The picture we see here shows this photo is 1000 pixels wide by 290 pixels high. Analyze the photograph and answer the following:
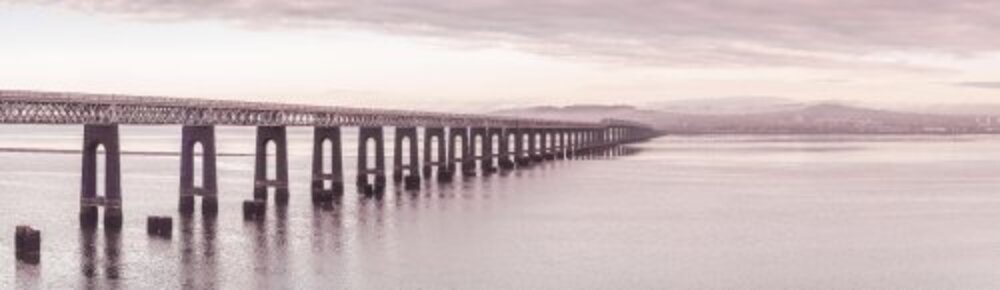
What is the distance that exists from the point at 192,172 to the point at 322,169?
20210 mm

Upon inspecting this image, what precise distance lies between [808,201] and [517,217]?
30792mm

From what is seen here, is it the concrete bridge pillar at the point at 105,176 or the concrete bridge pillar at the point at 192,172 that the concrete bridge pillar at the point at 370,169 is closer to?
the concrete bridge pillar at the point at 192,172

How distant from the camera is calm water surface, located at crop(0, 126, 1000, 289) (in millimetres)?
56656

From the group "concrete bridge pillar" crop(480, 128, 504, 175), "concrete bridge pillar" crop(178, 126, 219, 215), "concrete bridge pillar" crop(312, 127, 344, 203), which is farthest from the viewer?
"concrete bridge pillar" crop(480, 128, 504, 175)

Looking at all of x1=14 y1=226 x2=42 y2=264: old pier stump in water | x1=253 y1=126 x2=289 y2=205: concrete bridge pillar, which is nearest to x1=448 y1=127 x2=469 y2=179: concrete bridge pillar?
x1=253 y1=126 x2=289 y2=205: concrete bridge pillar

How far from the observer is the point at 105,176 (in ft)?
240

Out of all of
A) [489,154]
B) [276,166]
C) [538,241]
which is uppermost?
[489,154]

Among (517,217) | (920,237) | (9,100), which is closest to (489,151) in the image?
(517,217)

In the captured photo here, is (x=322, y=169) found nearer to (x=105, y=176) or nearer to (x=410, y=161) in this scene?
(x=410, y=161)

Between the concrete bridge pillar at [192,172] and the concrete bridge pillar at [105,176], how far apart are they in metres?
9.38

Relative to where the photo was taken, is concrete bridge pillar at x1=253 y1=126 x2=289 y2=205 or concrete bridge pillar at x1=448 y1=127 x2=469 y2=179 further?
concrete bridge pillar at x1=448 y1=127 x2=469 y2=179

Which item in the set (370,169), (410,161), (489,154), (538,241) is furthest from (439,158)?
(538,241)

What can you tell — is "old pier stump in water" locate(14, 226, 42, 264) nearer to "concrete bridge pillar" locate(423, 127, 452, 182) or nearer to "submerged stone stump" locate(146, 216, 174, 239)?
"submerged stone stump" locate(146, 216, 174, 239)

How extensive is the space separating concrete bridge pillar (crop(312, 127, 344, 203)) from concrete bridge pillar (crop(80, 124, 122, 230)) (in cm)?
2628
